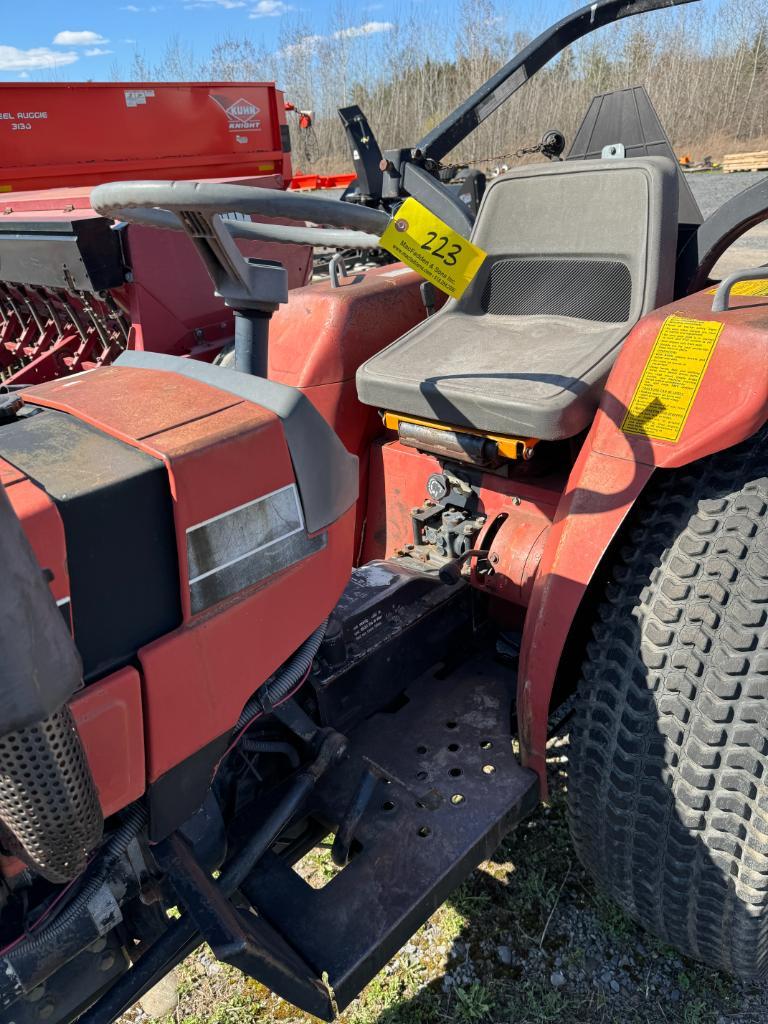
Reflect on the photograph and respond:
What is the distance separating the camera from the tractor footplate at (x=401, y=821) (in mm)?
1249

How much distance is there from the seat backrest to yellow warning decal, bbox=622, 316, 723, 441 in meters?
0.34

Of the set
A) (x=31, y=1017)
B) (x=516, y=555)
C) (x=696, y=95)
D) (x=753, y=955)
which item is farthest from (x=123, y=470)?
(x=696, y=95)

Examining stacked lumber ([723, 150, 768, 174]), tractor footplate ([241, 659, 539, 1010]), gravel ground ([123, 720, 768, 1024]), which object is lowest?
gravel ground ([123, 720, 768, 1024])

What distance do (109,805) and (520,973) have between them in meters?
1.08

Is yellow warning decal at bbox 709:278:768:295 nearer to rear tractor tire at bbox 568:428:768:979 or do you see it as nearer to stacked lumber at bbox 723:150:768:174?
rear tractor tire at bbox 568:428:768:979

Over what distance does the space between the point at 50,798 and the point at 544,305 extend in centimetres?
146

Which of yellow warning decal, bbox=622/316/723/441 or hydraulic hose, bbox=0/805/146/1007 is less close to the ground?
yellow warning decal, bbox=622/316/723/441

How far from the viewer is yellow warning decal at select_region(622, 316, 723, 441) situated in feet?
4.20

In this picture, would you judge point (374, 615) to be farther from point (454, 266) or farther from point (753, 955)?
point (753, 955)

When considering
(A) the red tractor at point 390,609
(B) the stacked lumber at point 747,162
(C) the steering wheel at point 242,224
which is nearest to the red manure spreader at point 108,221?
(C) the steering wheel at point 242,224

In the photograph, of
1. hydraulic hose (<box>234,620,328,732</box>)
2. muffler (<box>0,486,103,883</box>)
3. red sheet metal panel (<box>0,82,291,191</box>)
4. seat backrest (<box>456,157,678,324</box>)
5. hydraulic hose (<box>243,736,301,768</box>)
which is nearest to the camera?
muffler (<box>0,486,103,883</box>)

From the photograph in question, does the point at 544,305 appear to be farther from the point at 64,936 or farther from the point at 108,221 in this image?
the point at 108,221

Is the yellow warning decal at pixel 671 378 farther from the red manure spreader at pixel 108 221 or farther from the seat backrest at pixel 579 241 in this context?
the red manure spreader at pixel 108 221

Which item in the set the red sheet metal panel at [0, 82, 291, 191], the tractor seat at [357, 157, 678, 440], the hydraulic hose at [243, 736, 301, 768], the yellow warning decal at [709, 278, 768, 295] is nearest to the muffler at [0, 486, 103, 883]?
the hydraulic hose at [243, 736, 301, 768]
